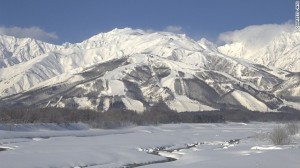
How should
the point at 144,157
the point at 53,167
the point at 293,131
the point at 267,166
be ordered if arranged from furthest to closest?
the point at 293,131 → the point at 144,157 → the point at 53,167 → the point at 267,166

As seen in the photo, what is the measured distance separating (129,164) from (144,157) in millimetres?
7110

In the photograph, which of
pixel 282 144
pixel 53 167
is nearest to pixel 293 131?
pixel 282 144

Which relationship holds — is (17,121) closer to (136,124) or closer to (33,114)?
(33,114)

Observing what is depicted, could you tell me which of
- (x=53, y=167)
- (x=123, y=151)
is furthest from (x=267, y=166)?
(x=123, y=151)

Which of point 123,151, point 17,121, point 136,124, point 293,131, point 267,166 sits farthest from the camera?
point 136,124

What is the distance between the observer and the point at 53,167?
4822 centimetres

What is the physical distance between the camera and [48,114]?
14675 centimetres

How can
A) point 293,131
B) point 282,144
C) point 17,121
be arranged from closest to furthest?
1. point 282,144
2. point 293,131
3. point 17,121

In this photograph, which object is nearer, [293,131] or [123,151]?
[123,151]

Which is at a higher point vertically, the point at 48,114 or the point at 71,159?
the point at 48,114

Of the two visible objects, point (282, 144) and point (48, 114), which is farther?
point (48, 114)

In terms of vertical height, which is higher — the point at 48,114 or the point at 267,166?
the point at 48,114

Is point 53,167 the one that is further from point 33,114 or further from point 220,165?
point 33,114

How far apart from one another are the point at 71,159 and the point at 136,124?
11907 cm
